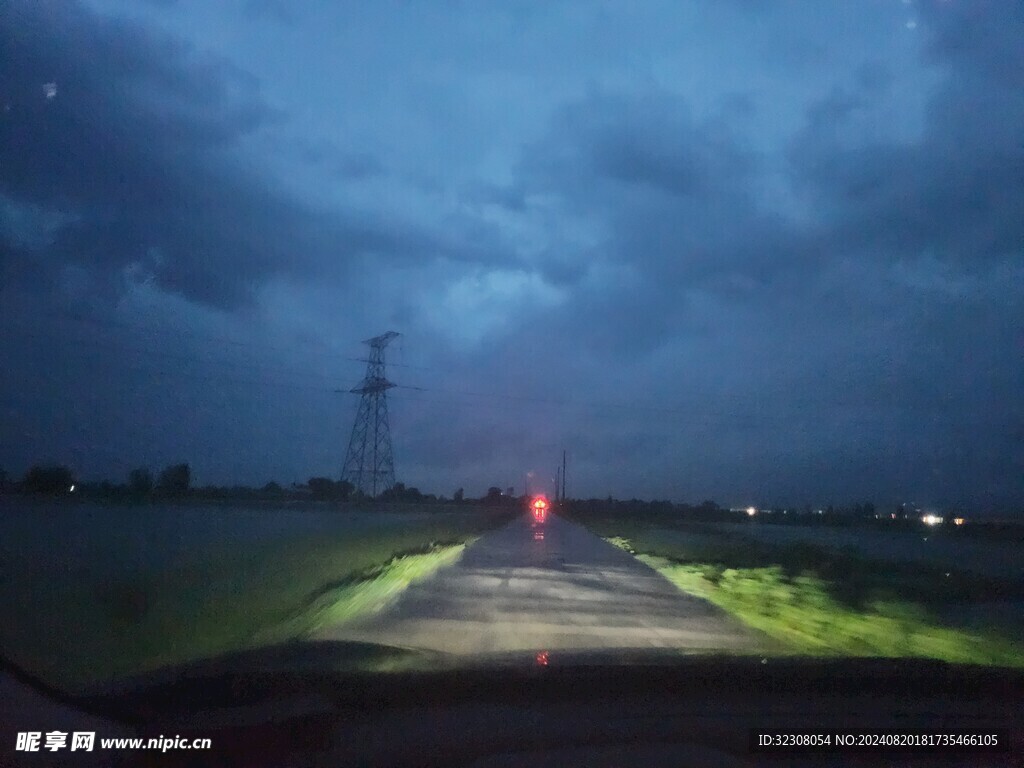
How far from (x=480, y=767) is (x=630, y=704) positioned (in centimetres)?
140

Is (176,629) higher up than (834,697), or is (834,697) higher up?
(834,697)

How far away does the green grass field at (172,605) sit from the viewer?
1142cm

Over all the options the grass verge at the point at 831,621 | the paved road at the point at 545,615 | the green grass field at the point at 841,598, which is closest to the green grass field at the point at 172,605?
the paved road at the point at 545,615

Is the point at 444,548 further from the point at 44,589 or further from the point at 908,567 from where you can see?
the point at 44,589

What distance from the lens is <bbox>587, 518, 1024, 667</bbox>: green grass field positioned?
14.5 meters

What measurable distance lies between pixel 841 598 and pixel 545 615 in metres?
10.7

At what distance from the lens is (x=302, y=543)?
3173 cm

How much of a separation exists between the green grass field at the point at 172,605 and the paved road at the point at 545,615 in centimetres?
111

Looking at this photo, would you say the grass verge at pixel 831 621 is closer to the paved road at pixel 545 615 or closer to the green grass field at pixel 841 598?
the green grass field at pixel 841 598

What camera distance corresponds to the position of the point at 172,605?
634 inches

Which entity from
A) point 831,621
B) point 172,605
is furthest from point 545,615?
point 172,605

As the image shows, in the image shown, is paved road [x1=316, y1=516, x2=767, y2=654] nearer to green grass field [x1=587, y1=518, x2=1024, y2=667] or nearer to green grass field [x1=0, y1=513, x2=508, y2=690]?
green grass field [x1=587, y1=518, x2=1024, y2=667]

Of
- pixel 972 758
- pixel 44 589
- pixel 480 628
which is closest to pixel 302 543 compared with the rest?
pixel 44 589

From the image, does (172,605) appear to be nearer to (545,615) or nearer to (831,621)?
(545,615)
